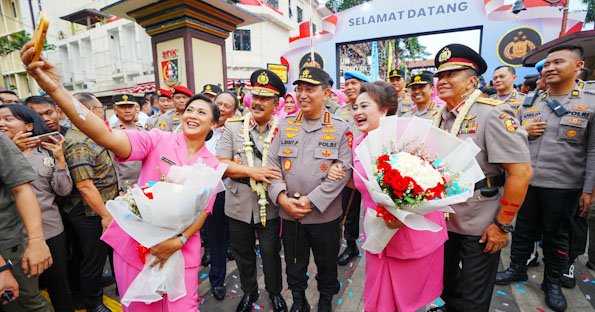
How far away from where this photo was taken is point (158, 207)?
1.65 metres

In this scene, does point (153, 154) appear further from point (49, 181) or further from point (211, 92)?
point (211, 92)

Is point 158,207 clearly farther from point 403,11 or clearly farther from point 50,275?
point 403,11

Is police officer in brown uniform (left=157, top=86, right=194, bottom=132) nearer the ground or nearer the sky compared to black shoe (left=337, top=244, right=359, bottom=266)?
nearer the sky

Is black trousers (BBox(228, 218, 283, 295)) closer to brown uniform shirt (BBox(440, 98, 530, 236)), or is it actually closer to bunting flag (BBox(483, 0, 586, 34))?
brown uniform shirt (BBox(440, 98, 530, 236))

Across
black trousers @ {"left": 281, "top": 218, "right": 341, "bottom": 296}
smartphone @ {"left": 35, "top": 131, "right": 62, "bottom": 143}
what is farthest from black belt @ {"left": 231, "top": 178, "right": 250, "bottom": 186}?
smartphone @ {"left": 35, "top": 131, "right": 62, "bottom": 143}

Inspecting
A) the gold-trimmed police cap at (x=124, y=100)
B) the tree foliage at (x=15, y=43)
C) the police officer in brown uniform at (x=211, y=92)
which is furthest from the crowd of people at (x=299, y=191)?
the tree foliage at (x=15, y=43)

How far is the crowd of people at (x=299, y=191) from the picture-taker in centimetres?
194

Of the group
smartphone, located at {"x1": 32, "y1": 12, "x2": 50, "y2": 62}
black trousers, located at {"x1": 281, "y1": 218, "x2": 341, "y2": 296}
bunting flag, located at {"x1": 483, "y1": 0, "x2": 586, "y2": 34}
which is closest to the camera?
smartphone, located at {"x1": 32, "y1": 12, "x2": 50, "y2": 62}

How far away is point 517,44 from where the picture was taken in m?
8.88

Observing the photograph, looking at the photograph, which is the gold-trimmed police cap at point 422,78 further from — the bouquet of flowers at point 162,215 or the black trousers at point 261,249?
the bouquet of flowers at point 162,215

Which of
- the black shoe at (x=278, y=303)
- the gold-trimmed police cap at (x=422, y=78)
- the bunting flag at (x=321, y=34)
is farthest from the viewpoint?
the bunting flag at (x=321, y=34)

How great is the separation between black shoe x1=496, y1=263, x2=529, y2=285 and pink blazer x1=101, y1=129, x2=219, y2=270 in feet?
11.1

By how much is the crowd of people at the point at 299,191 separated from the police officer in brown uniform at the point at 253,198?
1 centimetres

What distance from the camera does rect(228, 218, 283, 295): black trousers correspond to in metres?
2.79
